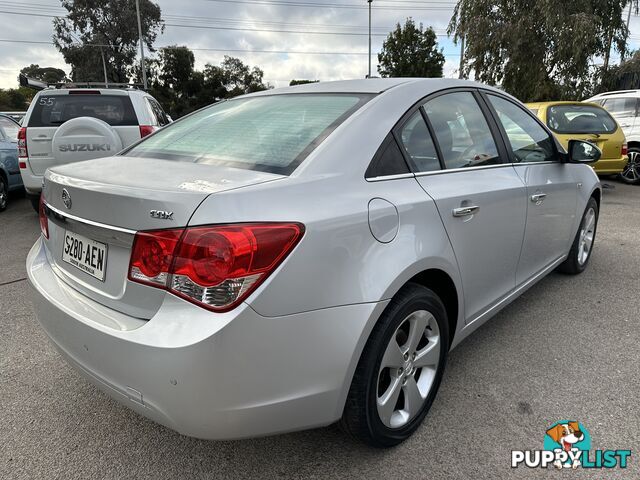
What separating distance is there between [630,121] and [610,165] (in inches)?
76.8

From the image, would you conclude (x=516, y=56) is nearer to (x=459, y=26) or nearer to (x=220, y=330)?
(x=459, y=26)

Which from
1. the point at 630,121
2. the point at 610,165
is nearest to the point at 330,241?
the point at 610,165

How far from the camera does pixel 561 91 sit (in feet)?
55.2

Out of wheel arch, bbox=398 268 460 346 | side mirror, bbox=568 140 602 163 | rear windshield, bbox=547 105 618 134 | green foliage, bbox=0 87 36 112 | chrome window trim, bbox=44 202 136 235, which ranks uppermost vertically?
green foliage, bbox=0 87 36 112

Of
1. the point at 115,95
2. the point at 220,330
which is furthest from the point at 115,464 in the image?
the point at 115,95

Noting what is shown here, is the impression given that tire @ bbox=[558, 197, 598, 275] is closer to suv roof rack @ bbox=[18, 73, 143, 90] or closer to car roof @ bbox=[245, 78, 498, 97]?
car roof @ bbox=[245, 78, 498, 97]

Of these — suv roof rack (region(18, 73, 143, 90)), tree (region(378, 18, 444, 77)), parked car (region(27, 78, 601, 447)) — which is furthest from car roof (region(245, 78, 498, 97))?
tree (region(378, 18, 444, 77))

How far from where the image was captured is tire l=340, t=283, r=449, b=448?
1.81m

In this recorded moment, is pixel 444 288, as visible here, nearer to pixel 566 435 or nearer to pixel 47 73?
pixel 566 435

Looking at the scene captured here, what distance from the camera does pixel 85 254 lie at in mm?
1887

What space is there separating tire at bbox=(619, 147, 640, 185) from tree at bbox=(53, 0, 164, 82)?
4384cm

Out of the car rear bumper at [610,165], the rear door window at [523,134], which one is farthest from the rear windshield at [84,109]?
the car rear bumper at [610,165]

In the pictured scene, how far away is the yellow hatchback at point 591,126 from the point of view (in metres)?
8.05

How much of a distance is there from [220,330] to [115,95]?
5972 millimetres
